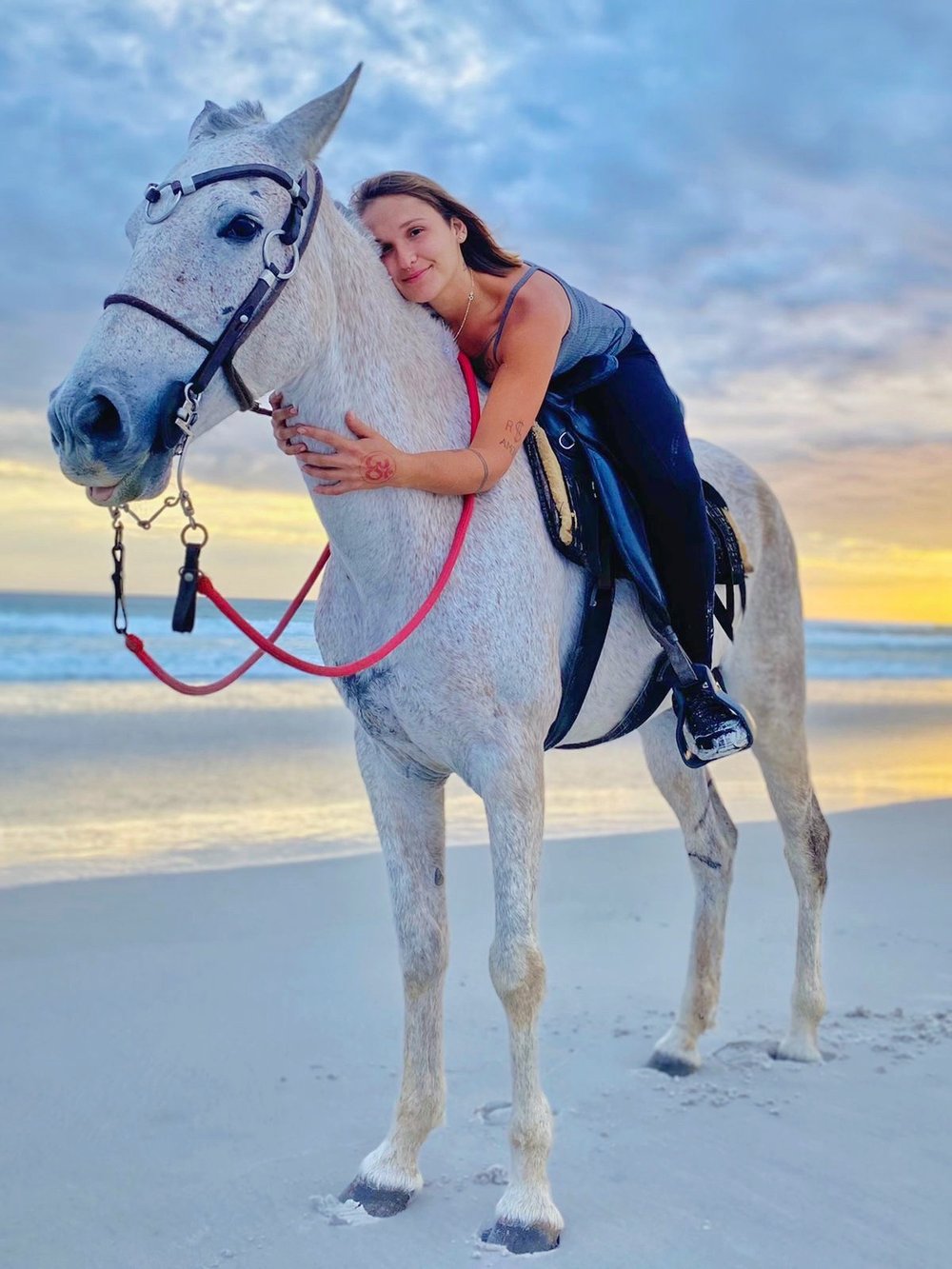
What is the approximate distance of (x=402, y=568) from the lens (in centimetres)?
246

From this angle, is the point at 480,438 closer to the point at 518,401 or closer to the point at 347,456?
the point at 518,401

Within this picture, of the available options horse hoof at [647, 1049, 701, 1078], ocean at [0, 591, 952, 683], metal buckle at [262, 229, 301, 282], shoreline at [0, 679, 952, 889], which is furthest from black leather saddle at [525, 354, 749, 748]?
ocean at [0, 591, 952, 683]

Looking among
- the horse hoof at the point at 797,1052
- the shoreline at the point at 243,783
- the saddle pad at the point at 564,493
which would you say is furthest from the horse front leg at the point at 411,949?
the shoreline at the point at 243,783

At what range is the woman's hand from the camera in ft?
7.45

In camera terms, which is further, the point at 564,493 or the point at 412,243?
the point at 564,493

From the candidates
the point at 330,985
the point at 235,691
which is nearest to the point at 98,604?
the point at 235,691

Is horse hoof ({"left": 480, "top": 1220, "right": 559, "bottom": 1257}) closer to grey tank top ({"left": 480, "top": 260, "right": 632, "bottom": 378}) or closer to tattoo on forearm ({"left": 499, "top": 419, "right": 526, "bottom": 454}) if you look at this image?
tattoo on forearm ({"left": 499, "top": 419, "right": 526, "bottom": 454})

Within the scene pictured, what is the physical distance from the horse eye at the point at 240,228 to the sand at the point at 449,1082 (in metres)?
2.10

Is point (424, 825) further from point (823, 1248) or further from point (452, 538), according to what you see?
point (823, 1248)

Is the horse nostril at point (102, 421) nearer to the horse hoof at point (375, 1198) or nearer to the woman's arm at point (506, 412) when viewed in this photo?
the woman's arm at point (506, 412)

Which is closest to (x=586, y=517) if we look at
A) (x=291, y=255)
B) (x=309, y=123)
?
(x=291, y=255)

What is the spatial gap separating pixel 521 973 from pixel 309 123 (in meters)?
1.80

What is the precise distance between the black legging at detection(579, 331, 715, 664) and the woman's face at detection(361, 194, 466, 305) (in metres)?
0.61

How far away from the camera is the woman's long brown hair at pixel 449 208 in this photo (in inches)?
104
